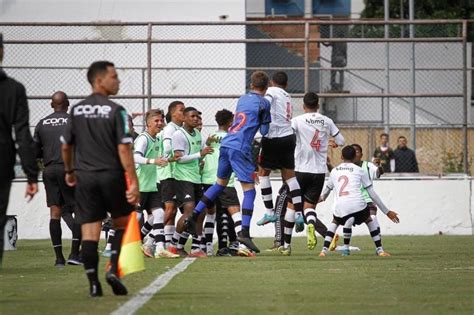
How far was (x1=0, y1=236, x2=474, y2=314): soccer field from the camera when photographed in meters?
10.1

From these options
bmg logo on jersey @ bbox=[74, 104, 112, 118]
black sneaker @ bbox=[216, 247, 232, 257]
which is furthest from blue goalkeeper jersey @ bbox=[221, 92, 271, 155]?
bmg logo on jersey @ bbox=[74, 104, 112, 118]

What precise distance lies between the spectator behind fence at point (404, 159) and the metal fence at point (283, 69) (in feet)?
1.33

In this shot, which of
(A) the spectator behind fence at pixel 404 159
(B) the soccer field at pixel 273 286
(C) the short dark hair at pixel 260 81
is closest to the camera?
(B) the soccer field at pixel 273 286

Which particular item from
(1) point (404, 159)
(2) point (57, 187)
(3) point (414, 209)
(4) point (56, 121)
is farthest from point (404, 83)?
(4) point (56, 121)

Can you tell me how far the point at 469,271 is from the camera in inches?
556

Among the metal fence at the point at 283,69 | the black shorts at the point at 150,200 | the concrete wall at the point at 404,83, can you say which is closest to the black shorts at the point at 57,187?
the black shorts at the point at 150,200

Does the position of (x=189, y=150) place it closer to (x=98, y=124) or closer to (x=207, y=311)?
(x=98, y=124)

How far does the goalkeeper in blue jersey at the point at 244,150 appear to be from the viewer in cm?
1684

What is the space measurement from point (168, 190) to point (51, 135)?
286 cm

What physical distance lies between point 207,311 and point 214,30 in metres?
18.9

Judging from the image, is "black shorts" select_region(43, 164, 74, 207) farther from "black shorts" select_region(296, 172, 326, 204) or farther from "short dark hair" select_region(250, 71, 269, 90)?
"black shorts" select_region(296, 172, 326, 204)

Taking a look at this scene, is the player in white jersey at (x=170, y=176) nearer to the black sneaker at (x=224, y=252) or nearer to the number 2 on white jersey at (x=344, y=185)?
the black sneaker at (x=224, y=252)

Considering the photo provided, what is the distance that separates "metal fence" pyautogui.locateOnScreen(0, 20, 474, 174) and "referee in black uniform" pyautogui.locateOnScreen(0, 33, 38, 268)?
14019 millimetres

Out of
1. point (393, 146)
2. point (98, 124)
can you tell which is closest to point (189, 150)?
point (98, 124)
